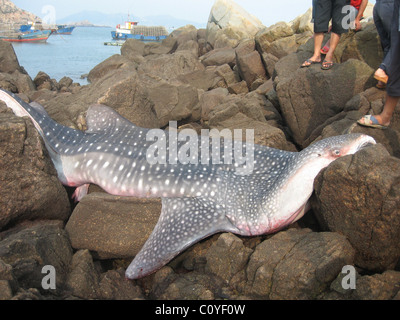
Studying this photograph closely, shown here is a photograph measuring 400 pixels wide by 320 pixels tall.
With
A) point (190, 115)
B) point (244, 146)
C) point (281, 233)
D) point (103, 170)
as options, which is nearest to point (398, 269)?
point (281, 233)

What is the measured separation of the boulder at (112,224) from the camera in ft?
13.7

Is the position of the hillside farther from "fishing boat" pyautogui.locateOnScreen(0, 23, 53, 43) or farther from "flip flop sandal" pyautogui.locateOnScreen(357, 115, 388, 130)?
"flip flop sandal" pyautogui.locateOnScreen(357, 115, 388, 130)

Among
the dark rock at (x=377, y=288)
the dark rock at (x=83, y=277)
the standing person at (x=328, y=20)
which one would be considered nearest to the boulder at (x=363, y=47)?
the standing person at (x=328, y=20)

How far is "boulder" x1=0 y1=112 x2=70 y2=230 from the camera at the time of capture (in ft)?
13.6

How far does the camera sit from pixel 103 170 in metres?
5.00

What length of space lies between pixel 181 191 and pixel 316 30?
16.5 ft

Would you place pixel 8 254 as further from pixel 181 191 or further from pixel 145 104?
pixel 145 104

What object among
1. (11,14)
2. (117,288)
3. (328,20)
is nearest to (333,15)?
(328,20)

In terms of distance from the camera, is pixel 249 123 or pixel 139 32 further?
pixel 139 32

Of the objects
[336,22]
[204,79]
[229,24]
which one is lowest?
[204,79]

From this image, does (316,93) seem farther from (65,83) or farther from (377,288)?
(65,83)

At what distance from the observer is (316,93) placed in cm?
664

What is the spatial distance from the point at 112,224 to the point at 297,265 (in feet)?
6.93

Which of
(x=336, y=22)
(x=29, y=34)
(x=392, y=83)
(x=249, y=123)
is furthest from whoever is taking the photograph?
(x=29, y=34)
